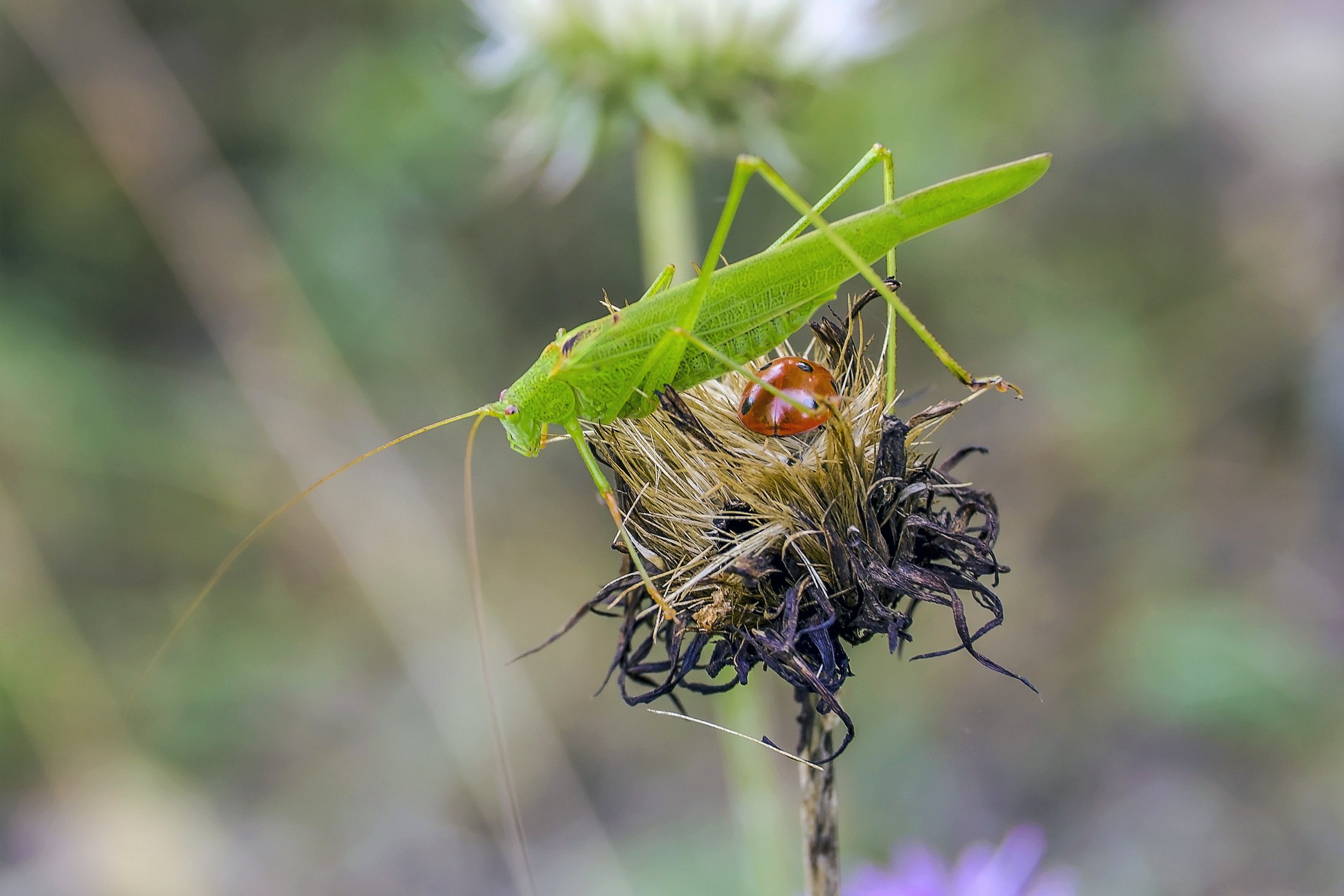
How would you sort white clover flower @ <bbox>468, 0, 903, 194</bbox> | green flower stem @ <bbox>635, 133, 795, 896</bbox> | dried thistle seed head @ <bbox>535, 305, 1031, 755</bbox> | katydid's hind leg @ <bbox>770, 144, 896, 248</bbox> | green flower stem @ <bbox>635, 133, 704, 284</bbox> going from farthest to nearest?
white clover flower @ <bbox>468, 0, 903, 194</bbox>, green flower stem @ <bbox>635, 133, 704, 284</bbox>, green flower stem @ <bbox>635, 133, 795, 896</bbox>, katydid's hind leg @ <bbox>770, 144, 896, 248</bbox>, dried thistle seed head @ <bbox>535, 305, 1031, 755</bbox>

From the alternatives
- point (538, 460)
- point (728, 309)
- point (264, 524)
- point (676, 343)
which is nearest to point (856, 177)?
point (728, 309)

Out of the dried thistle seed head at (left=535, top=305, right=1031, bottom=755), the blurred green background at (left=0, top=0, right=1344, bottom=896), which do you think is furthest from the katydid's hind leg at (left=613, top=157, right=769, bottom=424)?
the blurred green background at (left=0, top=0, right=1344, bottom=896)

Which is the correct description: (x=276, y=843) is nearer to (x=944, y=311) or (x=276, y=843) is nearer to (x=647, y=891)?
(x=647, y=891)

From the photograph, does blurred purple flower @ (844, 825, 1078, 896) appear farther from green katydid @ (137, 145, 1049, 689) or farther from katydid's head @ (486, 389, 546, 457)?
katydid's head @ (486, 389, 546, 457)

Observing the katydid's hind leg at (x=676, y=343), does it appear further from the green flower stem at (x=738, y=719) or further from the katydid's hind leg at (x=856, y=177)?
the green flower stem at (x=738, y=719)

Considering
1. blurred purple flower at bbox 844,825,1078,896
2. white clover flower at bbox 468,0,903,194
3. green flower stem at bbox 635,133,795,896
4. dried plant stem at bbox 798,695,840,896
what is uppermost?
white clover flower at bbox 468,0,903,194

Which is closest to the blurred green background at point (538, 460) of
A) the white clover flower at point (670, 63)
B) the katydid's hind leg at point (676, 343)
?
the white clover flower at point (670, 63)

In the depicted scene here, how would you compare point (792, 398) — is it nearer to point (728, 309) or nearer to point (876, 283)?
point (876, 283)
